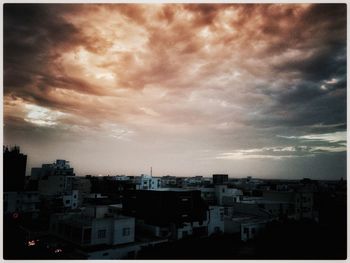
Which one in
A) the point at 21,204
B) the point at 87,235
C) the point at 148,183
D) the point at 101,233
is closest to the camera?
the point at 87,235

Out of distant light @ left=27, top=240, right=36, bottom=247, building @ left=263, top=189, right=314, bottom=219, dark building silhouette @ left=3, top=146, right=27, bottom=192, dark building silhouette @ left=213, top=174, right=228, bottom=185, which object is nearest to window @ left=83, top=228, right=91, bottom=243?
distant light @ left=27, top=240, right=36, bottom=247

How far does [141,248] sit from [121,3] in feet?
42.1

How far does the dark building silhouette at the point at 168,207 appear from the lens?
2003cm

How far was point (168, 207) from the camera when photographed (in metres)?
20.3

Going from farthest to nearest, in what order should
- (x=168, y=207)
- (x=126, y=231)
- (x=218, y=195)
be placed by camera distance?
1. (x=218, y=195)
2. (x=168, y=207)
3. (x=126, y=231)

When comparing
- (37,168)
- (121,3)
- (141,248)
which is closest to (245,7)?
(121,3)

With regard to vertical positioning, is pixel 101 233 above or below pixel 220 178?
below

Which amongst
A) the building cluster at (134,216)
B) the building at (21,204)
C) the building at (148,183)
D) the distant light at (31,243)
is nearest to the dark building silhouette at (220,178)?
the building at (148,183)

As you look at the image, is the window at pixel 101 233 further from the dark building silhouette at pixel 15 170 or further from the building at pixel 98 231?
the dark building silhouette at pixel 15 170

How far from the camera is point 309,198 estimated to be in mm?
31891

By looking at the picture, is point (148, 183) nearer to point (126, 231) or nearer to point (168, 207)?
point (168, 207)

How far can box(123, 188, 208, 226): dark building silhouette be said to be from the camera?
2003 centimetres

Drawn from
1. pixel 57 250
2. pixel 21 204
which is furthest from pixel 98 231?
pixel 21 204

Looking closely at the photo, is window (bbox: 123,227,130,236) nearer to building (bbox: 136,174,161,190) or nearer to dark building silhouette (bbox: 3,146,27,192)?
dark building silhouette (bbox: 3,146,27,192)
